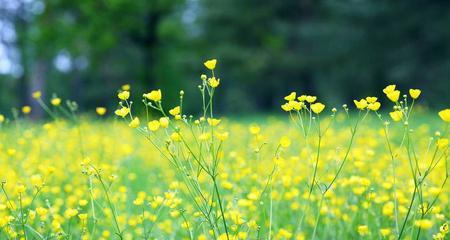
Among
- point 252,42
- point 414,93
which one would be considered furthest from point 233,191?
point 252,42

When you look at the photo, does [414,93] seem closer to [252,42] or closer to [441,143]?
[441,143]

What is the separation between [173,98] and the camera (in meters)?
15.1

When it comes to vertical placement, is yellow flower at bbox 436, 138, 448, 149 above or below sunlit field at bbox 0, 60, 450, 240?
above

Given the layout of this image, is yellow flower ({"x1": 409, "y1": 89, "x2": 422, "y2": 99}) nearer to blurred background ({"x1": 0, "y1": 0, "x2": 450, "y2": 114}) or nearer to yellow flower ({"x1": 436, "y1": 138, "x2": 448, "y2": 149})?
yellow flower ({"x1": 436, "y1": 138, "x2": 448, "y2": 149})

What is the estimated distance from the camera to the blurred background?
14.1m

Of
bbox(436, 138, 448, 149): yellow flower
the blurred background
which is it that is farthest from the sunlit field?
the blurred background

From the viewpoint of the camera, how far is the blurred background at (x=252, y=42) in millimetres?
14078

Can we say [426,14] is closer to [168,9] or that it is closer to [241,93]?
[168,9]

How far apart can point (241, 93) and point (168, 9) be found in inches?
524

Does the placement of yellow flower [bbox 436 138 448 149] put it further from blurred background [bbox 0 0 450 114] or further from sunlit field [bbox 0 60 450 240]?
blurred background [bbox 0 0 450 114]

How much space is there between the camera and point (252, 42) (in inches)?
853

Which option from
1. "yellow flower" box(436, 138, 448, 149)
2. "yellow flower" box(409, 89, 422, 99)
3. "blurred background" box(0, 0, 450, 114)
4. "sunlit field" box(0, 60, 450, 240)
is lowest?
"sunlit field" box(0, 60, 450, 240)

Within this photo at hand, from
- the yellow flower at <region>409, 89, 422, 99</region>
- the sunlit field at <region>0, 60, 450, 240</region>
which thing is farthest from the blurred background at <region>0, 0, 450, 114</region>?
the yellow flower at <region>409, 89, 422, 99</region>

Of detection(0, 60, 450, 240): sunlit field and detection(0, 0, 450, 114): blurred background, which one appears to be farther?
detection(0, 0, 450, 114): blurred background
